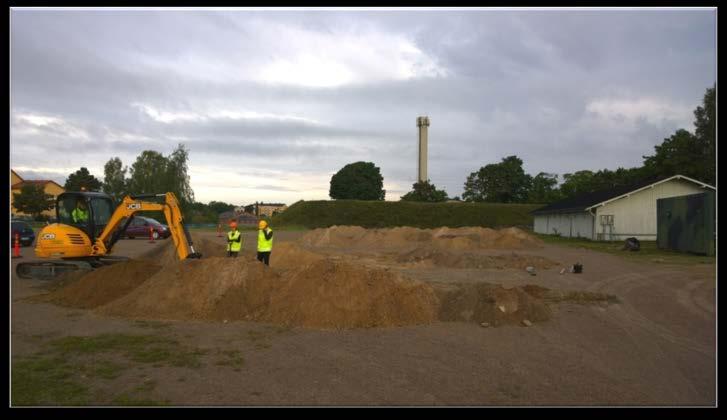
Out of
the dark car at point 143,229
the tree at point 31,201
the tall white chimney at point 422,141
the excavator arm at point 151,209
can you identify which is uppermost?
the tall white chimney at point 422,141

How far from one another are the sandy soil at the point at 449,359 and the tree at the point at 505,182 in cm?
7887

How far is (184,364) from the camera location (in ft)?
23.0

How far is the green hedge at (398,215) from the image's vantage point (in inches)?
2571

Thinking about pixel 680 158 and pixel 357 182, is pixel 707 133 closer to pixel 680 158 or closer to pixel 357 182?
pixel 680 158

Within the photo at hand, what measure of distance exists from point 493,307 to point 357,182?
8995 centimetres

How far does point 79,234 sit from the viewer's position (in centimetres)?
1418

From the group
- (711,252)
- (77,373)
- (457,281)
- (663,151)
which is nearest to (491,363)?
(77,373)

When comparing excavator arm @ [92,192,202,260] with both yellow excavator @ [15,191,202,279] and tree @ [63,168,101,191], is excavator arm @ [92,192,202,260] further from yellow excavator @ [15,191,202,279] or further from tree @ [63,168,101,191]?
tree @ [63,168,101,191]

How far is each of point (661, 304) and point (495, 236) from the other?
22426 mm

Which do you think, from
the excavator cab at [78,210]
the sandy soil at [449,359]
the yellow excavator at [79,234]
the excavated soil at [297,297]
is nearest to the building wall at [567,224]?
the sandy soil at [449,359]

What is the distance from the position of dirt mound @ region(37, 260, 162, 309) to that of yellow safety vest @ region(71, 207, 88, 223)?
8.08ft

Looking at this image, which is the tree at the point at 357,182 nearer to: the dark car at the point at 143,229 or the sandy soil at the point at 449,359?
the dark car at the point at 143,229

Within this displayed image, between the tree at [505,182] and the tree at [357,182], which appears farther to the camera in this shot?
the tree at [357,182]

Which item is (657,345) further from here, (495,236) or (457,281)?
(495,236)
